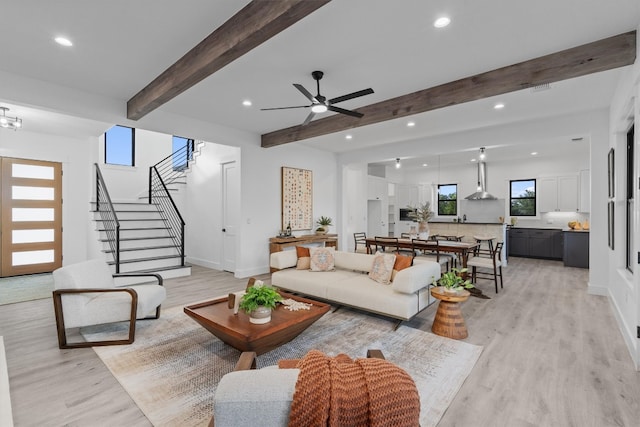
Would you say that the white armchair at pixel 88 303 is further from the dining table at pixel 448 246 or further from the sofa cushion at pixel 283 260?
the dining table at pixel 448 246

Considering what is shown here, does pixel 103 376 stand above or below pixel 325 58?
below

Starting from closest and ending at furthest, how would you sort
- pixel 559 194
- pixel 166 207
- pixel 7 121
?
pixel 7 121, pixel 166 207, pixel 559 194

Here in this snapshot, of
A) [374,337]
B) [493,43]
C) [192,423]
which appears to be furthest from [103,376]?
[493,43]

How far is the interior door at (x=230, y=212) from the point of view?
257 inches

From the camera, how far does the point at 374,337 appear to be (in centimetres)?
325

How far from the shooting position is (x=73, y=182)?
Answer: 258 inches

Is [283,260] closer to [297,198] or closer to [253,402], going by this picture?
[297,198]

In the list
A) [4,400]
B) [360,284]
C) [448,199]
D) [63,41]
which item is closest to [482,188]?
[448,199]

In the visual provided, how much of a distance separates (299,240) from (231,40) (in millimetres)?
Result: 4742

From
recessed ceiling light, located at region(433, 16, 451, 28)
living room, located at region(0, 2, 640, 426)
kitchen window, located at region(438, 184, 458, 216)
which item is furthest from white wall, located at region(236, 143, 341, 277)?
kitchen window, located at region(438, 184, 458, 216)

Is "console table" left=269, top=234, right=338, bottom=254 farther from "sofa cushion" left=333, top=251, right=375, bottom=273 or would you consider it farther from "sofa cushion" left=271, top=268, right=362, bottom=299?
"sofa cushion" left=333, top=251, right=375, bottom=273

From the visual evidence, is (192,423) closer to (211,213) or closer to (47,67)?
(47,67)

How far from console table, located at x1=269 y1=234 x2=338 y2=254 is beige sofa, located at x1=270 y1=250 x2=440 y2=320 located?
1.59 metres

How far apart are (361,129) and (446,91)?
7.48ft
